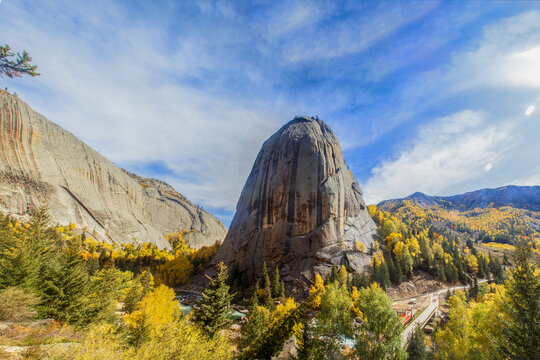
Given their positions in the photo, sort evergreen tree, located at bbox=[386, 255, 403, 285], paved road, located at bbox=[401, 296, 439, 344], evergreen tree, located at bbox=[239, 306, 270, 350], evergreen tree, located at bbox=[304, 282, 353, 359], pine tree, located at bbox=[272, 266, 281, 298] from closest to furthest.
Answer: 1. evergreen tree, located at bbox=[304, 282, 353, 359]
2. evergreen tree, located at bbox=[239, 306, 270, 350]
3. paved road, located at bbox=[401, 296, 439, 344]
4. pine tree, located at bbox=[272, 266, 281, 298]
5. evergreen tree, located at bbox=[386, 255, 403, 285]

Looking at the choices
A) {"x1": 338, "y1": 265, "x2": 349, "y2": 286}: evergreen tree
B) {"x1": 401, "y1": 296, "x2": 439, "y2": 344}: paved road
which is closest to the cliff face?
{"x1": 338, "y1": 265, "x2": 349, "y2": 286}: evergreen tree

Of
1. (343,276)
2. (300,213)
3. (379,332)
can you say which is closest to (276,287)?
(343,276)

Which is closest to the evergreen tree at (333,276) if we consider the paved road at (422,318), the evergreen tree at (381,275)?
the evergreen tree at (381,275)

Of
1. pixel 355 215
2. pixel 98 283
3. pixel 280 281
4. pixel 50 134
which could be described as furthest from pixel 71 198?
pixel 355 215

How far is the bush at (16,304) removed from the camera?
15094 mm

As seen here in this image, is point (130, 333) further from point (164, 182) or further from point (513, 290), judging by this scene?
point (164, 182)

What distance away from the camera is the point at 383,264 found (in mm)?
51719

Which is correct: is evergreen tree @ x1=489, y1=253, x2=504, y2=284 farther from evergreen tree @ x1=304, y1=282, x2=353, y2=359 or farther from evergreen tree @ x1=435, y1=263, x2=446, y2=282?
evergreen tree @ x1=304, y1=282, x2=353, y2=359

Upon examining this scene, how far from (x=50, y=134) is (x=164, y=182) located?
373 ft

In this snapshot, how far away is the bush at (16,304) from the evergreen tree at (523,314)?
31319 mm

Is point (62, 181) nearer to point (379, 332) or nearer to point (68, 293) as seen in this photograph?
point (68, 293)

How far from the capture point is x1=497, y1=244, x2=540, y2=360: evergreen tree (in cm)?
1097

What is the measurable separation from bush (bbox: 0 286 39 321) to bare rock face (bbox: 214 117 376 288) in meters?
44.0

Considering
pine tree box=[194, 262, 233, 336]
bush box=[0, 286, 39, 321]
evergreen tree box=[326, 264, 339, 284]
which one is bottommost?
evergreen tree box=[326, 264, 339, 284]
